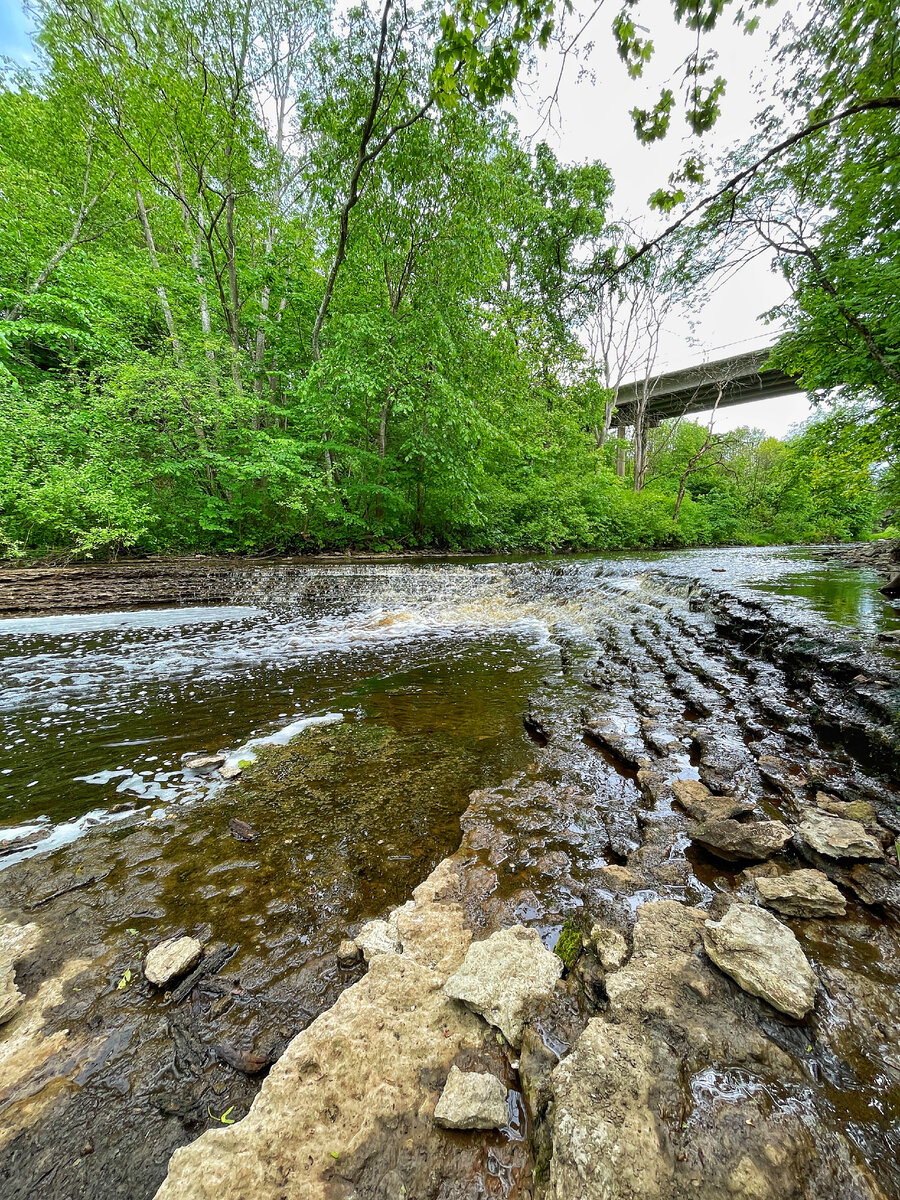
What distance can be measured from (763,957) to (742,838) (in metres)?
0.56

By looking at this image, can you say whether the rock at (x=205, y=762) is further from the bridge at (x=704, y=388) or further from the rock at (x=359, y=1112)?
the bridge at (x=704, y=388)

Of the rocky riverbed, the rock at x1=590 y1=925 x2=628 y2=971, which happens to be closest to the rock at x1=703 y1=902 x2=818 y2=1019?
the rocky riverbed

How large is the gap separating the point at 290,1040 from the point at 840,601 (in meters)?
7.14

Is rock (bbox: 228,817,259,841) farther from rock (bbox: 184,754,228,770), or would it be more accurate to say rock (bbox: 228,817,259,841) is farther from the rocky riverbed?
rock (bbox: 184,754,228,770)

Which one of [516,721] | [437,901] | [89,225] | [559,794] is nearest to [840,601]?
[516,721]

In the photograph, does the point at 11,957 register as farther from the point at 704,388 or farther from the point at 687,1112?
the point at 704,388

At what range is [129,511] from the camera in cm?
813

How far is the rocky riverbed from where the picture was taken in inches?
31.4

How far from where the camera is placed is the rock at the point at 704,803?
178 cm

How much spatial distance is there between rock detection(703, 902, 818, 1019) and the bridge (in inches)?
1067

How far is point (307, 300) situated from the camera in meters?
13.2

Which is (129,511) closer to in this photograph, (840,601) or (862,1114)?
(862,1114)

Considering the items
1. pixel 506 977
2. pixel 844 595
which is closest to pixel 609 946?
pixel 506 977

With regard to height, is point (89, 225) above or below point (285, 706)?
above
